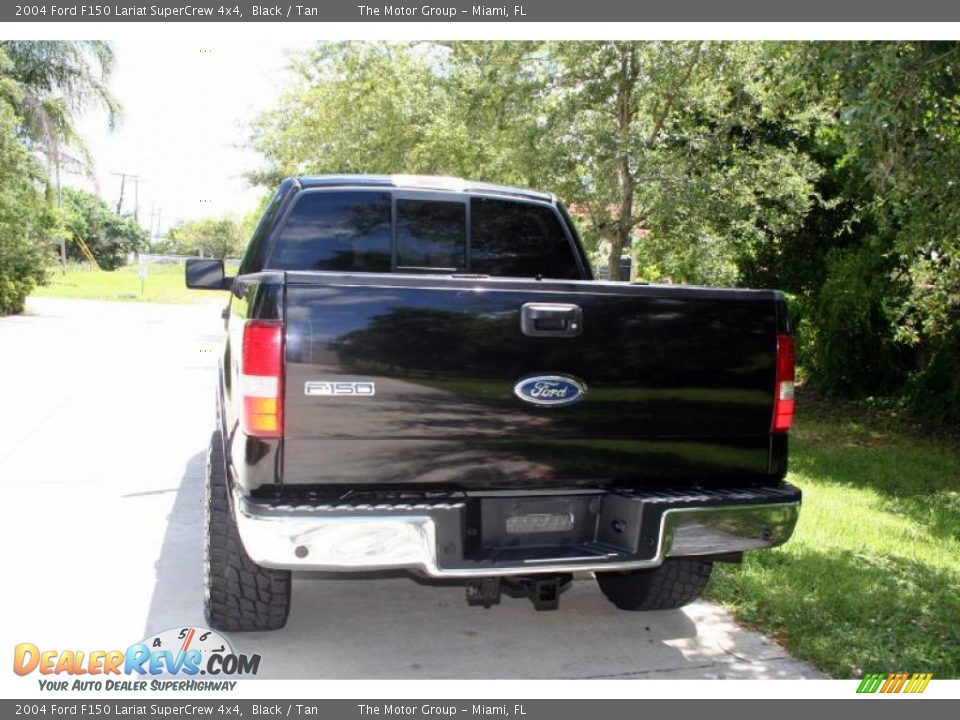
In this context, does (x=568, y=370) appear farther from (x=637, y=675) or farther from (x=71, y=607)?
(x=71, y=607)

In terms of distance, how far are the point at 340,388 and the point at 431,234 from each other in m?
2.03

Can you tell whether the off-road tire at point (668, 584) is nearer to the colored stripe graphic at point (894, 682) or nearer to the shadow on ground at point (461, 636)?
the shadow on ground at point (461, 636)

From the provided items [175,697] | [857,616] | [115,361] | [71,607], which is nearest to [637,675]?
[857,616]

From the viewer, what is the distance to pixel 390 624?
4414 millimetres

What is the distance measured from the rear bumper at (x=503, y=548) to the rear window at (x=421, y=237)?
1.83m

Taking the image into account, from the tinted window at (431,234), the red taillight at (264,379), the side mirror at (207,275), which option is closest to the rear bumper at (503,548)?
the red taillight at (264,379)

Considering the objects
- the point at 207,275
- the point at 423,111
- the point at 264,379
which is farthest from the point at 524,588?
the point at 423,111

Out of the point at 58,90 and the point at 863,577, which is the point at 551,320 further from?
the point at 58,90

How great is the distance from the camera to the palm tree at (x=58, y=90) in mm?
25141

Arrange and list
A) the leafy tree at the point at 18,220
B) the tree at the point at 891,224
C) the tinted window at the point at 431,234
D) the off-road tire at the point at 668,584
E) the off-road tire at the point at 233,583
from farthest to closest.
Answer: the leafy tree at the point at 18,220 → the tree at the point at 891,224 → the tinted window at the point at 431,234 → the off-road tire at the point at 668,584 → the off-road tire at the point at 233,583

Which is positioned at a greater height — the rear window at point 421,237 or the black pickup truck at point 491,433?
the rear window at point 421,237

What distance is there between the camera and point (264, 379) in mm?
3223

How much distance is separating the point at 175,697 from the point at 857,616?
3128mm

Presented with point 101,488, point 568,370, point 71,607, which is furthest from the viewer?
point 101,488
